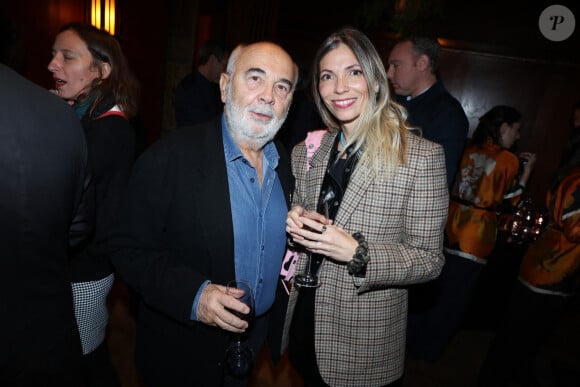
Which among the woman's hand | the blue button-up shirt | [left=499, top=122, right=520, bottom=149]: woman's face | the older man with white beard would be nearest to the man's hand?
the older man with white beard

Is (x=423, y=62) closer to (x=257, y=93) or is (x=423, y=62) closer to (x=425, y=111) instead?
(x=425, y=111)

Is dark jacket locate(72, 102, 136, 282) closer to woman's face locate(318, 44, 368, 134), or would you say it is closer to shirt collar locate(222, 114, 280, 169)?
shirt collar locate(222, 114, 280, 169)

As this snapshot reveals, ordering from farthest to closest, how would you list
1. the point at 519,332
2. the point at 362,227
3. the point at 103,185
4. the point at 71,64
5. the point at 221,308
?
1. the point at 519,332
2. the point at 71,64
3. the point at 103,185
4. the point at 362,227
5. the point at 221,308

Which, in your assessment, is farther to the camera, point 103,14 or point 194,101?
point 103,14

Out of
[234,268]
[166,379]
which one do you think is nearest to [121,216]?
[234,268]

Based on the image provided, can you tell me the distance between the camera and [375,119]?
1677 mm

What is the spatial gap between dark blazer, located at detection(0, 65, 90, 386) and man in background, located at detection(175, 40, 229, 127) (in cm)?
316

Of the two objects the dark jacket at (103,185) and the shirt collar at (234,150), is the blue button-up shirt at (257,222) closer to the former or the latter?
the shirt collar at (234,150)

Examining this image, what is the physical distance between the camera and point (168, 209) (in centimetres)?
148

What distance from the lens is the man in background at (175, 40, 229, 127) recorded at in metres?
4.38

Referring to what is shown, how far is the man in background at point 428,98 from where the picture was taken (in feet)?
9.39

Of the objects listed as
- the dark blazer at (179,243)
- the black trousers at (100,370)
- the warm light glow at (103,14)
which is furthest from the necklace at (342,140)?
the warm light glow at (103,14)

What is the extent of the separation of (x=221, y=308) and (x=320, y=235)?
0.47m

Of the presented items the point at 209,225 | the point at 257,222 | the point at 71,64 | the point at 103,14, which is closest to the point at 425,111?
the point at 257,222
